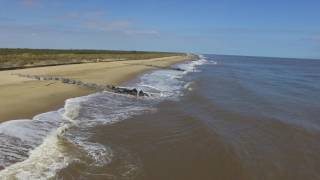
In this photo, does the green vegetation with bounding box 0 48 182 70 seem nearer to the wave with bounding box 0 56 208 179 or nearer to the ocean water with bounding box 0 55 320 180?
the wave with bounding box 0 56 208 179

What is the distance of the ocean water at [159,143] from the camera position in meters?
11.4

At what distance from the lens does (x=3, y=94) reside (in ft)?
71.3

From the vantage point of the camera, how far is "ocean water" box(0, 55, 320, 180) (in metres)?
11.4

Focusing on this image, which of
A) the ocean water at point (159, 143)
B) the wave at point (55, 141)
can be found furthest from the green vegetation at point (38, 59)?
the ocean water at point (159, 143)

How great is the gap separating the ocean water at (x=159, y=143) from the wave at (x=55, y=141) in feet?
0.08

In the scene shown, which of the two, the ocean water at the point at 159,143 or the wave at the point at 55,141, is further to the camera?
the ocean water at the point at 159,143

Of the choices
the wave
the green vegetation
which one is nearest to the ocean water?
the wave

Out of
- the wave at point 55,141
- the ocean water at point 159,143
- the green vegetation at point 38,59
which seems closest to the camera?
the wave at point 55,141

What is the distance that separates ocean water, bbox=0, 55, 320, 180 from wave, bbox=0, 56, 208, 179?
0.02m

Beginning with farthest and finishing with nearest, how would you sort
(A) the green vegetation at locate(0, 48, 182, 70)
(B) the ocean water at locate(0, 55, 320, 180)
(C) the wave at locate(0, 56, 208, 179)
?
(A) the green vegetation at locate(0, 48, 182, 70) < (B) the ocean water at locate(0, 55, 320, 180) < (C) the wave at locate(0, 56, 208, 179)

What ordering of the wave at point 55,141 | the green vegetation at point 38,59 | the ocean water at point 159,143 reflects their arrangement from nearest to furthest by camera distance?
the wave at point 55,141, the ocean water at point 159,143, the green vegetation at point 38,59

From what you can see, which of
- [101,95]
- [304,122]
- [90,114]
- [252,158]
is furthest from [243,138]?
[101,95]

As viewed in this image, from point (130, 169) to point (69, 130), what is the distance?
4753mm

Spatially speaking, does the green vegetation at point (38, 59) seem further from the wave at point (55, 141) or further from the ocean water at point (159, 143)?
the ocean water at point (159, 143)
